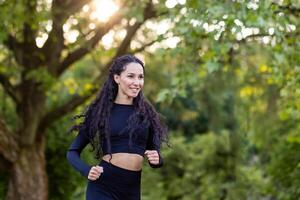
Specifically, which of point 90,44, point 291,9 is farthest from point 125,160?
point 90,44

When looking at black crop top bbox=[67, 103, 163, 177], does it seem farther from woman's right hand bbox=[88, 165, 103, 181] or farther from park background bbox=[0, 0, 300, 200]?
park background bbox=[0, 0, 300, 200]

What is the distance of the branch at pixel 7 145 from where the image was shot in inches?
362

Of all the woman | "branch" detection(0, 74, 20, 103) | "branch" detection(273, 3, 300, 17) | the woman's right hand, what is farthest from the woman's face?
"branch" detection(0, 74, 20, 103)

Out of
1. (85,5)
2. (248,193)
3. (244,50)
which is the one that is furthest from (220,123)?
(85,5)

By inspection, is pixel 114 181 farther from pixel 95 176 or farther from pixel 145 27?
pixel 145 27

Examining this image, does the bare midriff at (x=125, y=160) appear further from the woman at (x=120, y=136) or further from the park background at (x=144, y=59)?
the park background at (x=144, y=59)

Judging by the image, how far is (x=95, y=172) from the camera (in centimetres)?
393

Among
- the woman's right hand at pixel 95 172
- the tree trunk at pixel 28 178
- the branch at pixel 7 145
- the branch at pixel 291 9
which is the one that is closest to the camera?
the woman's right hand at pixel 95 172

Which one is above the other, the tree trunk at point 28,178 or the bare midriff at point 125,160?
the bare midriff at point 125,160

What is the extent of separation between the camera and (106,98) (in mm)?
4305

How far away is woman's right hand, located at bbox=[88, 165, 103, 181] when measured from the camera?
3.93 m

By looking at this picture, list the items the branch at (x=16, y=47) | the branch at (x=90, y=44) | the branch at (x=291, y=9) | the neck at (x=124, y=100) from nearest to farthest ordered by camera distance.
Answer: the neck at (x=124, y=100) → the branch at (x=291, y=9) → the branch at (x=90, y=44) → the branch at (x=16, y=47)

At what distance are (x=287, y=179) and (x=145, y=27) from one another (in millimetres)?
3750

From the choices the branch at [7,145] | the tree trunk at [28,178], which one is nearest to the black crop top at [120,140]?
the branch at [7,145]
